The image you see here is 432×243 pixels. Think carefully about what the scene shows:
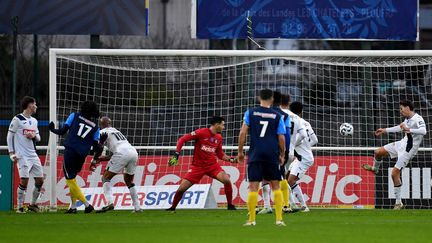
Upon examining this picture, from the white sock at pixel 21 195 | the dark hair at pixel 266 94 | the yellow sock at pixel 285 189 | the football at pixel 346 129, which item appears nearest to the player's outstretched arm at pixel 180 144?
the yellow sock at pixel 285 189

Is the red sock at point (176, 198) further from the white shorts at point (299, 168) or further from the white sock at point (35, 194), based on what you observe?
the white sock at point (35, 194)

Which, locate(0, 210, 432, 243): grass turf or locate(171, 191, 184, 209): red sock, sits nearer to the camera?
locate(0, 210, 432, 243): grass turf

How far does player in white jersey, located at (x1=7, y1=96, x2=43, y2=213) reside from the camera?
68.1 ft

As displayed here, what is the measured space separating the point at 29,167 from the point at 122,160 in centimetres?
173

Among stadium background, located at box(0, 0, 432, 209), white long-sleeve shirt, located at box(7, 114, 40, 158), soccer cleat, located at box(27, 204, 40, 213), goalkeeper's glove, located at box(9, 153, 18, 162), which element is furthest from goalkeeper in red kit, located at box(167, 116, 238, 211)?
goalkeeper's glove, located at box(9, 153, 18, 162)

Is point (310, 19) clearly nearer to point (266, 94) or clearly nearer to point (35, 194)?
point (35, 194)

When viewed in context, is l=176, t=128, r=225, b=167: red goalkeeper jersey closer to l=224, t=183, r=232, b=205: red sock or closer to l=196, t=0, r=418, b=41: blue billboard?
l=224, t=183, r=232, b=205: red sock

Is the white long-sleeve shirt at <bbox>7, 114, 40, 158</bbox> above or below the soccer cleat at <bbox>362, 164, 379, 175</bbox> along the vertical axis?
above

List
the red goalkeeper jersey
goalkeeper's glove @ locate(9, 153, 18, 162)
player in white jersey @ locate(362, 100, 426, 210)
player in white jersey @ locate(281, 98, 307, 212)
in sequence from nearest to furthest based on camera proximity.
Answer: player in white jersey @ locate(281, 98, 307, 212) < goalkeeper's glove @ locate(9, 153, 18, 162) < the red goalkeeper jersey < player in white jersey @ locate(362, 100, 426, 210)

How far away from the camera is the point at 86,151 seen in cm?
2025

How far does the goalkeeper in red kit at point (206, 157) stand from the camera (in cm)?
2123

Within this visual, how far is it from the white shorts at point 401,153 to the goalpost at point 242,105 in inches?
38.2

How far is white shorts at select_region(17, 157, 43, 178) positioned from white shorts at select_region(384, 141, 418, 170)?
273 inches

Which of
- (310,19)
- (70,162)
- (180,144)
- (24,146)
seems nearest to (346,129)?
(310,19)
